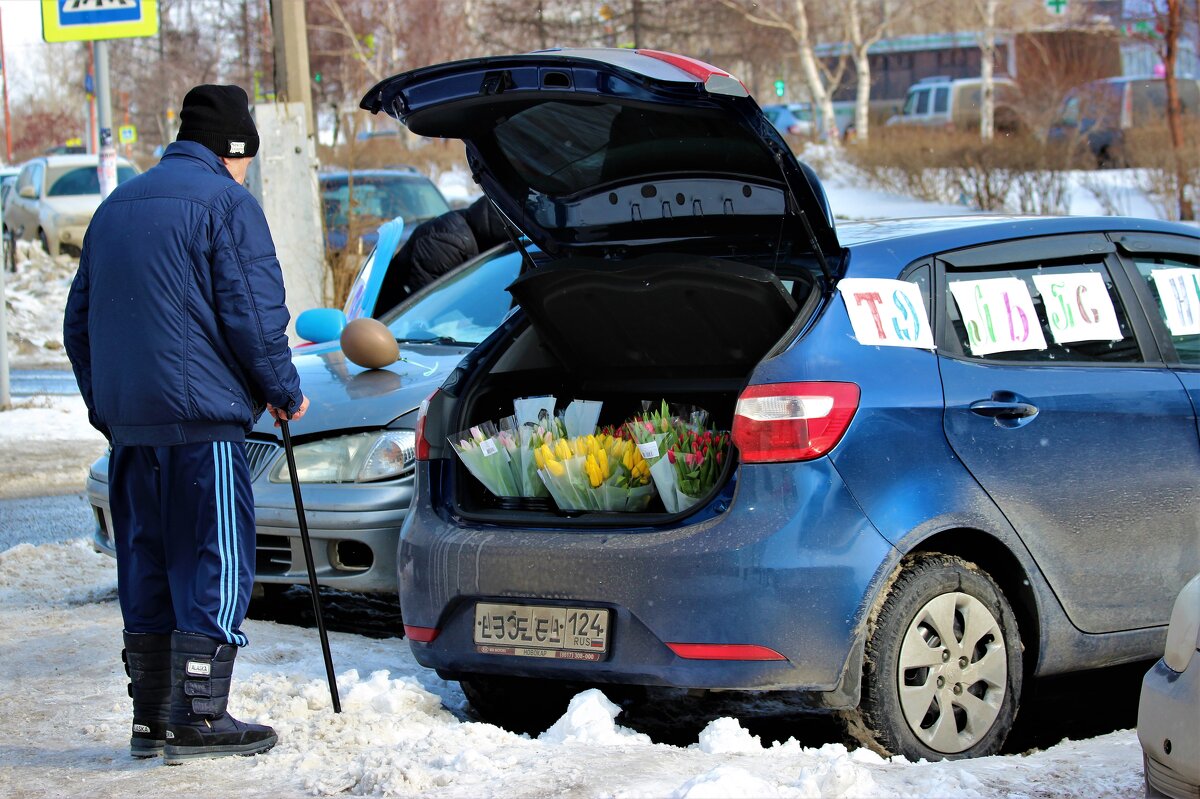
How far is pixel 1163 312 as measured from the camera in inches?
188

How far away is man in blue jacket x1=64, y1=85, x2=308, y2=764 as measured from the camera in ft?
12.9

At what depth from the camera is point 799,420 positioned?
152 inches

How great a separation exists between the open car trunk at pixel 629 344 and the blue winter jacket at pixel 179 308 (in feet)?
2.69

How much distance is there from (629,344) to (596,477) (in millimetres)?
699

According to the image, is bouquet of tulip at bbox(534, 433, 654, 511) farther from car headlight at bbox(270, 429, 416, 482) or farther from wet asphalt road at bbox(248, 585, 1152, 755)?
car headlight at bbox(270, 429, 416, 482)

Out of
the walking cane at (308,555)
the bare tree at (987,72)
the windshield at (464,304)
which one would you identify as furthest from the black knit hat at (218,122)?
the bare tree at (987,72)

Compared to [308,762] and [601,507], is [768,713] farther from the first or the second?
[308,762]

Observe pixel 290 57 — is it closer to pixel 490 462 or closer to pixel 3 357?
pixel 3 357

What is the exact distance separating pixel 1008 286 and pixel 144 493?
2.54 m

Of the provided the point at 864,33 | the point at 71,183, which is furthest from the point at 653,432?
the point at 864,33

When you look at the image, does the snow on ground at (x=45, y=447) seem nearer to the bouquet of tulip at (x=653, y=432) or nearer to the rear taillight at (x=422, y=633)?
the rear taillight at (x=422, y=633)

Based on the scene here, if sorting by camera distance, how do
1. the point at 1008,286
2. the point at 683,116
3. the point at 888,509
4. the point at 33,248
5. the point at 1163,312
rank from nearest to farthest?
1. the point at 888,509
2. the point at 683,116
3. the point at 1008,286
4. the point at 1163,312
5. the point at 33,248

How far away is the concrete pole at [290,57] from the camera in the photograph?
445 inches

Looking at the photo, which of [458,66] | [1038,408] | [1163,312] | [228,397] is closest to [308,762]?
[228,397]
